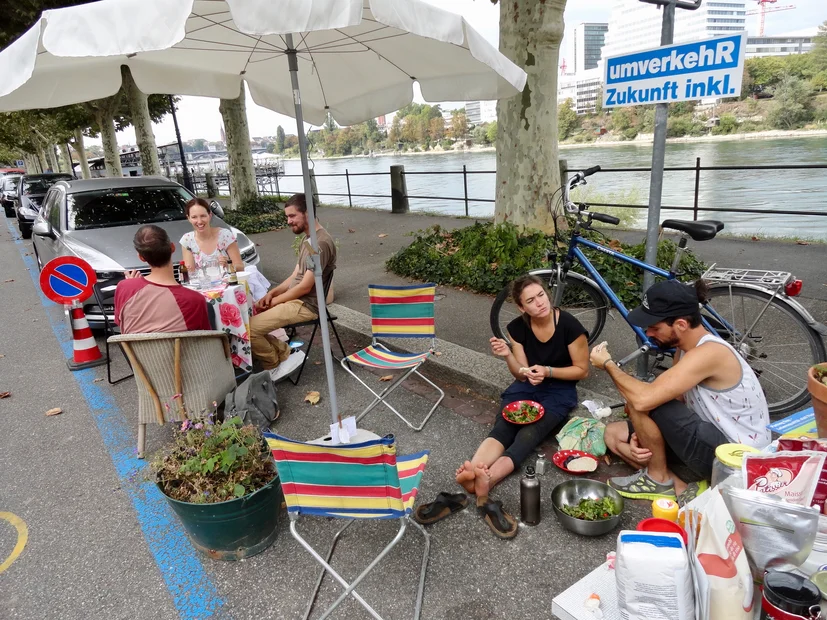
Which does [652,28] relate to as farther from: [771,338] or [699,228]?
[771,338]

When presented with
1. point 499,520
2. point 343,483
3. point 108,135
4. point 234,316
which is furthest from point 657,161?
point 108,135

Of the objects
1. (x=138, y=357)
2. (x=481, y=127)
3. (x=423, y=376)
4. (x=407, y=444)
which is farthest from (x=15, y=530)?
(x=481, y=127)

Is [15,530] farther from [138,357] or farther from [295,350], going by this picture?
[295,350]

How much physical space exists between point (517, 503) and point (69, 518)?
2.51 m

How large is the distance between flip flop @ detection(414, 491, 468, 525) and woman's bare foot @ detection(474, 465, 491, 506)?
96 mm

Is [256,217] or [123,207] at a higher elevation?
[123,207]

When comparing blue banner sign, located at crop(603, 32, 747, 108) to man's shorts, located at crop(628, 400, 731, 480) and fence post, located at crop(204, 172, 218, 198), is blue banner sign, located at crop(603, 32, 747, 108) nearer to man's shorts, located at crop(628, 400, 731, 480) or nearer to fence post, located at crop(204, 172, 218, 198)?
man's shorts, located at crop(628, 400, 731, 480)

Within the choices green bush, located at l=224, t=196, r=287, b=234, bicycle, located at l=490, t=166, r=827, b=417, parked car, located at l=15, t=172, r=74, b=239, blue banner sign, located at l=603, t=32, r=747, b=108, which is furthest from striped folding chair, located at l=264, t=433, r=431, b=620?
parked car, located at l=15, t=172, r=74, b=239

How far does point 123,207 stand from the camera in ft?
22.2

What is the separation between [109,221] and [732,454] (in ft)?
22.8

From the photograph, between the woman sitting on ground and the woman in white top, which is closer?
the woman sitting on ground

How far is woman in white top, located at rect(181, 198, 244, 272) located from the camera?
494 centimetres

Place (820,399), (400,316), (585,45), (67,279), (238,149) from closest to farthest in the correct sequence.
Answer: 1. (820,399)
2. (400,316)
3. (67,279)
4. (238,149)
5. (585,45)

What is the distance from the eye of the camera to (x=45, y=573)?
253 cm
